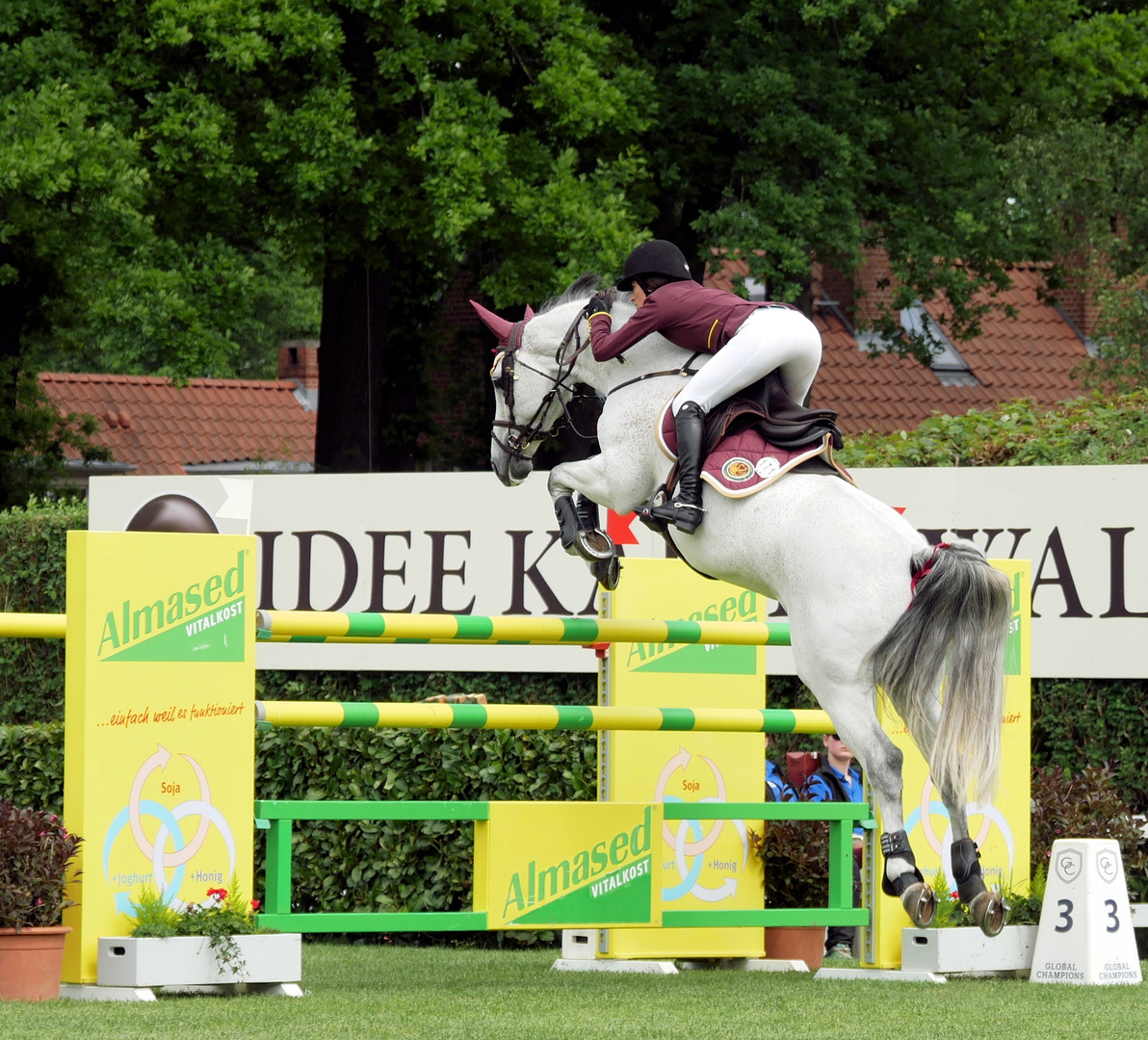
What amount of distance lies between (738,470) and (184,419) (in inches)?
908

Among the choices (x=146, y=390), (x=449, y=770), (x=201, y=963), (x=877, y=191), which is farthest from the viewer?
(x=146, y=390)

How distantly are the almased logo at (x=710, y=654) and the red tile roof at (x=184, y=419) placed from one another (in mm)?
19084

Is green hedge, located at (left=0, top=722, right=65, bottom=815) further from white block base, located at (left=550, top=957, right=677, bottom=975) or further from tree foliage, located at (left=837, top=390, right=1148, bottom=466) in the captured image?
tree foliage, located at (left=837, top=390, right=1148, bottom=466)

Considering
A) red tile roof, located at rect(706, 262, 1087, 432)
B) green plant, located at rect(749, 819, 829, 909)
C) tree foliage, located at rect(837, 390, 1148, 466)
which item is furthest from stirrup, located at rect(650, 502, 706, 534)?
red tile roof, located at rect(706, 262, 1087, 432)

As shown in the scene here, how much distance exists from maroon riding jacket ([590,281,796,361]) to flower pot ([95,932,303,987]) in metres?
2.16

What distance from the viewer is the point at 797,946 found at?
7336 millimetres

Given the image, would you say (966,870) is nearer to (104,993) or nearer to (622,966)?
(622,966)

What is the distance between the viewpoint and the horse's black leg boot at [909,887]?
5.05m

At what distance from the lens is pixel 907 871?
5211mm

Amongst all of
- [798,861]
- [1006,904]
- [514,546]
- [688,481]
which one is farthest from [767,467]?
[514,546]

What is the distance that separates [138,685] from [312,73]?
1015cm

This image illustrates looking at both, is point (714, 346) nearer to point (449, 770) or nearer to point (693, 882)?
point (693, 882)

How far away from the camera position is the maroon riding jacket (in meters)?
5.79

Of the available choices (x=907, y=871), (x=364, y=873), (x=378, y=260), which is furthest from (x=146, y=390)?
(x=907, y=871)
